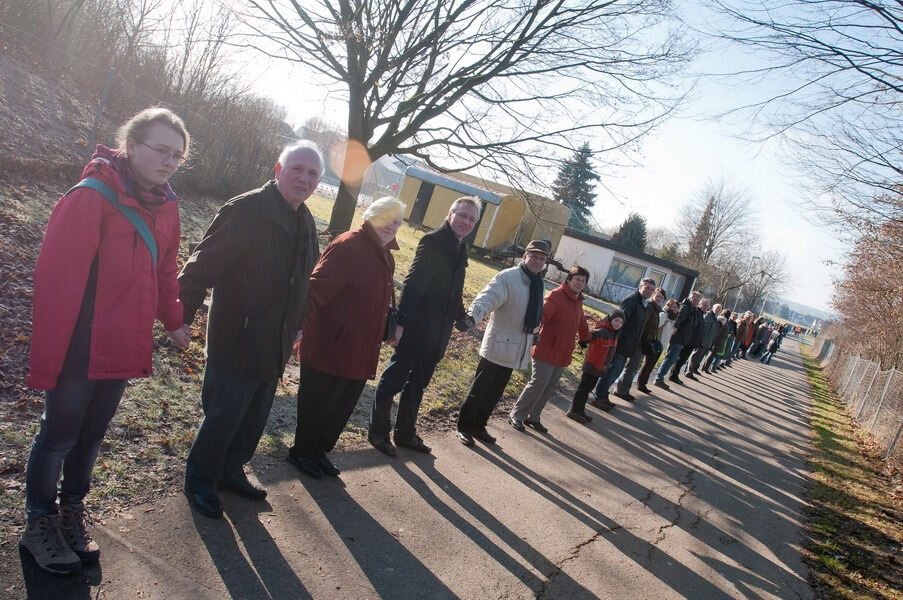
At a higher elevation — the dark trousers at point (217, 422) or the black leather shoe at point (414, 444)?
the dark trousers at point (217, 422)

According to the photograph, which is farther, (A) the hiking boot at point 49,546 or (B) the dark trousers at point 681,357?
(B) the dark trousers at point 681,357

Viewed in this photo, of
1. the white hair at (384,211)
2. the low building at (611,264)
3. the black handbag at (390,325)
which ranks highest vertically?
the low building at (611,264)

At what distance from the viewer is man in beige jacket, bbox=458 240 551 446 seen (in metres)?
6.09

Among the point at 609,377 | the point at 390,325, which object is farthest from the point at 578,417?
the point at 390,325

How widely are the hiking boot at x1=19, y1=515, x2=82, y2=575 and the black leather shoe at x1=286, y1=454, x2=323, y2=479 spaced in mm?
1707

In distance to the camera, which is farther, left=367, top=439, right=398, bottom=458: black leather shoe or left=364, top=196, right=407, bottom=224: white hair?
left=367, top=439, right=398, bottom=458: black leather shoe

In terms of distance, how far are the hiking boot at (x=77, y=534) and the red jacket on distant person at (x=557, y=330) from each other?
4684 millimetres

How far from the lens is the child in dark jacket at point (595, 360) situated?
8141 millimetres

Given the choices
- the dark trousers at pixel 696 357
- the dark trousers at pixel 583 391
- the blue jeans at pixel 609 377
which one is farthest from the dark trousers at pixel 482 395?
the dark trousers at pixel 696 357

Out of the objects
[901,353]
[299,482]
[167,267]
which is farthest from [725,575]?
[901,353]

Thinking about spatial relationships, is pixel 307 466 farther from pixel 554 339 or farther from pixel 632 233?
pixel 632 233

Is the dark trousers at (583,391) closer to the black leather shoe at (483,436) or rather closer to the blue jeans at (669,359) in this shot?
the black leather shoe at (483,436)

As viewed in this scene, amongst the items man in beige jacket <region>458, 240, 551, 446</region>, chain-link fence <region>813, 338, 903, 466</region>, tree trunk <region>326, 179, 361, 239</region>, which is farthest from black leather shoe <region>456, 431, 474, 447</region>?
chain-link fence <region>813, 338, 903, 466</region>

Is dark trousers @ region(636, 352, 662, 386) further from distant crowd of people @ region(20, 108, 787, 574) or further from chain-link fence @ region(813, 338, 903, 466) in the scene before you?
distant crowd of people @ region(20, 108, 787, 574)
